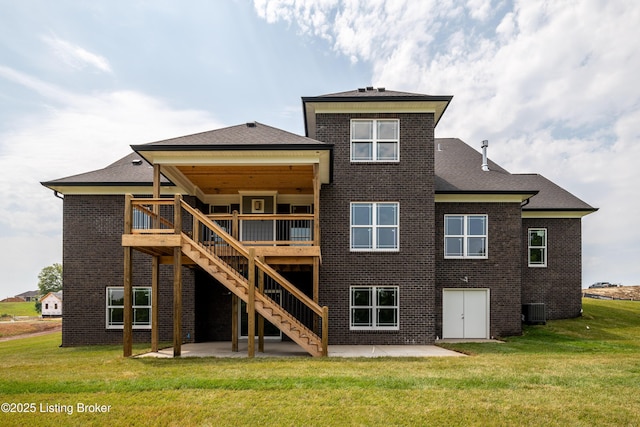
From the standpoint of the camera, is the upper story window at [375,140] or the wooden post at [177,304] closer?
the wooden post at [177,304]

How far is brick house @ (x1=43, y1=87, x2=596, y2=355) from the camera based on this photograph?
14586mm

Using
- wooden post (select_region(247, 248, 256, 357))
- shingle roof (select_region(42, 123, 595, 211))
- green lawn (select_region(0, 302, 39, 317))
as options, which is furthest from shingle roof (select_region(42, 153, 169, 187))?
green lawn (select_region(0, 302, 39, 317))

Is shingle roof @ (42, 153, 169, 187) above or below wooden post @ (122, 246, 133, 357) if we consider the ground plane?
above

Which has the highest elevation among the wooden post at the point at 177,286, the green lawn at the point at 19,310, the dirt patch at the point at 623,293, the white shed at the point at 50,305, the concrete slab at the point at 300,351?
the wooden post at the point at 177,286

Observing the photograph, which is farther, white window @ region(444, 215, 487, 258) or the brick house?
white window @ region(444, 215, 487, 258)

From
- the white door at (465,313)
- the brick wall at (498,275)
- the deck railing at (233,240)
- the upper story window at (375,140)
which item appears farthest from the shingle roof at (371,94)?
the white door at (465,313)

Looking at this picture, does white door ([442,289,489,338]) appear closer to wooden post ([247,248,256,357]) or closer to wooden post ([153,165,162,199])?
wooden post ([247,248,256,357])

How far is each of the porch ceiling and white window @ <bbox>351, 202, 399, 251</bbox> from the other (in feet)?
6.72

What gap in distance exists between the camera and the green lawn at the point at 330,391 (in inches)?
285

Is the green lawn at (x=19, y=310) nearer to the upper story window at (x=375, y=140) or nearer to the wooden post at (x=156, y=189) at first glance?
the wooden post at (x=156, y=189)

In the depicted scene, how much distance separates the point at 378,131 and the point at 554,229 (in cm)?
954

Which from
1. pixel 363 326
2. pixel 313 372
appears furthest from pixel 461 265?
pixel 313 372

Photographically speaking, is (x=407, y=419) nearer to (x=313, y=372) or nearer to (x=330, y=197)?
(x=313, y=372)

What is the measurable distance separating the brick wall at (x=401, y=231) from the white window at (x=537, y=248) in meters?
6.71
